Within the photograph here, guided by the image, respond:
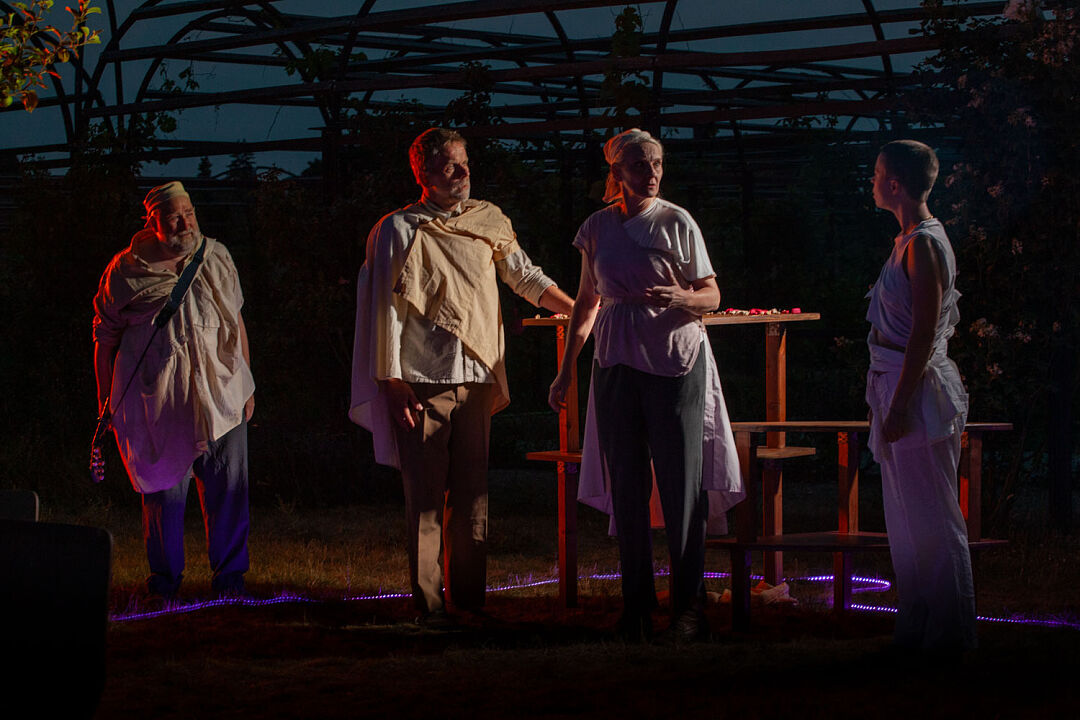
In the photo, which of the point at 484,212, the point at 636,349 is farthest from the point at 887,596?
the point at 484,212

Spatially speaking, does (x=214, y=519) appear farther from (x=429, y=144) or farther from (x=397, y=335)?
(x=429, y=144)

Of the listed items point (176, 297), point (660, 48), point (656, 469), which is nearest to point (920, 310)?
point (656, 469)

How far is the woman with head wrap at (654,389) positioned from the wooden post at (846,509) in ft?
2.95

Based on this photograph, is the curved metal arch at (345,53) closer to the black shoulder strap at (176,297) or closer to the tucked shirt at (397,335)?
the black shoulder strap at (176,297)

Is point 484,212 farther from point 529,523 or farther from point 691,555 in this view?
point 529,523

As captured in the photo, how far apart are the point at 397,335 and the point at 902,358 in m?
1.93

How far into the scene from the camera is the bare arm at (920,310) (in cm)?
422

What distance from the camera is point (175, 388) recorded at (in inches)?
228

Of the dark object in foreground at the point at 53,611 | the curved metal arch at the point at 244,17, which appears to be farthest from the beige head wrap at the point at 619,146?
the curved metal arch at the point at 244,17

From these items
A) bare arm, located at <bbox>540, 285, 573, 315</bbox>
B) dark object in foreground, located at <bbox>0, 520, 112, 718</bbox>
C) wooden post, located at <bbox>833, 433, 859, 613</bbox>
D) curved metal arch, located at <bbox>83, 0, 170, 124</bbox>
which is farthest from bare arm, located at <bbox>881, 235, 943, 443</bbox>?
curved metal arch, located at <bbox>83, 0, 170, 124</bbox>

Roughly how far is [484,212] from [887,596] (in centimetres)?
261

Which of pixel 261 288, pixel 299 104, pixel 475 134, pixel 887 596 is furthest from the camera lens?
pixel 299 104

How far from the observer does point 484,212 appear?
209 inches

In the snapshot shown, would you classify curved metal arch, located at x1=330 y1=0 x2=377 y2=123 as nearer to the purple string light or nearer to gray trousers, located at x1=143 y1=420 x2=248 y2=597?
gray trousers, located at x1=143 y1=420 x2=248 y2=597
